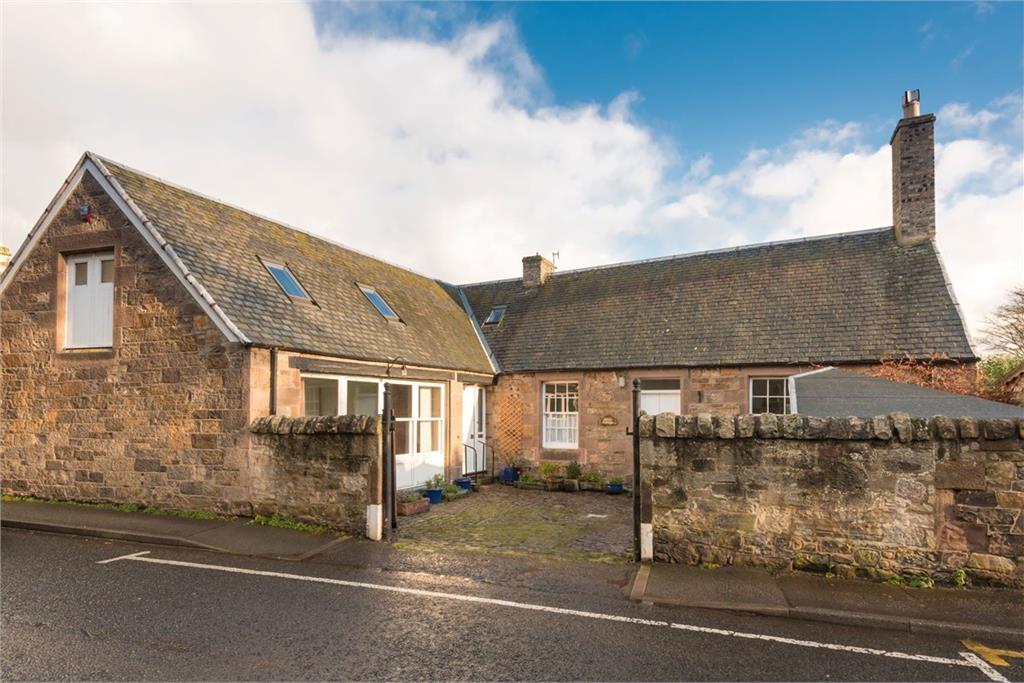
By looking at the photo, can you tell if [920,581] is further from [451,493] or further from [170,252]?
[170,252]

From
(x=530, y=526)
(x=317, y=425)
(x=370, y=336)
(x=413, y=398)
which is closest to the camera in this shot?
(x=317, y=425)

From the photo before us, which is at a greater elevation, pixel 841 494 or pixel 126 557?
pixel 841 494

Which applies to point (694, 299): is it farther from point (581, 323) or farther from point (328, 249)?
point (328, 249)

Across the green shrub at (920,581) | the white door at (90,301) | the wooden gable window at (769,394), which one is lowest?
the green shrub at (920,581)

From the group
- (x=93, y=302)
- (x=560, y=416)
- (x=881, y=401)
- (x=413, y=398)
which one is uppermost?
(x=93, y=302)

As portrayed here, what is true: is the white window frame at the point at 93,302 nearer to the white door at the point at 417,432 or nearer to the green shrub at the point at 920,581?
the white door at the point at 417,432

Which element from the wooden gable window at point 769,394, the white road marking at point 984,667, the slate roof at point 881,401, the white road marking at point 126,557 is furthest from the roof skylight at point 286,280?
the white road marking at point 984,667

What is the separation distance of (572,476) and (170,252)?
10799mm

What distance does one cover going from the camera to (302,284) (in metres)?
13.4

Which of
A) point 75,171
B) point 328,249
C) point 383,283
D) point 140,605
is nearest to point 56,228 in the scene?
point 75,171

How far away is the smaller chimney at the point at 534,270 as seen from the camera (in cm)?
2084

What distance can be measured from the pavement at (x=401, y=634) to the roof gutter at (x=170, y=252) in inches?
156

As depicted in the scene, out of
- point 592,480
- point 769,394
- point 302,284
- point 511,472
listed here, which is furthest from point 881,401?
point 302,284

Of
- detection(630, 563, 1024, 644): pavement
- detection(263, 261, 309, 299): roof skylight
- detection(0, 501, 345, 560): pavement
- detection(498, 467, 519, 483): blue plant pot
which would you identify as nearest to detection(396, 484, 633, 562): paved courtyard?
detection(630, 563, 1024, 644): pavement
